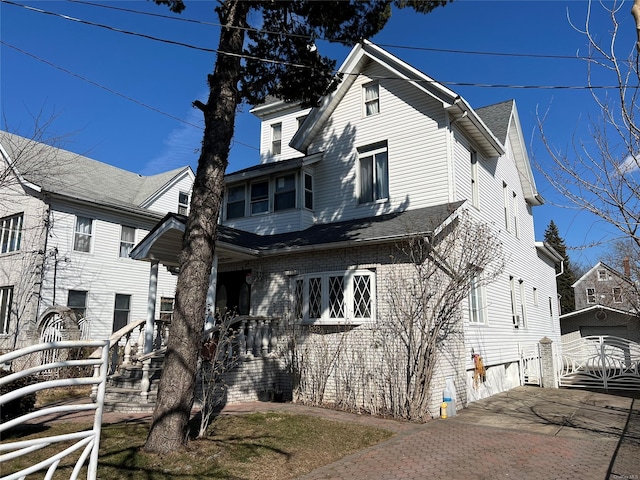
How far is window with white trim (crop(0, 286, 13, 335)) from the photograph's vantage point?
19.1m

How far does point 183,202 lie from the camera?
26.3m

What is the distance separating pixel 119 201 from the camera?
21.8 metres

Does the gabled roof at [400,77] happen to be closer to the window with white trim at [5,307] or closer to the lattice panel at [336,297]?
the lattice panel at [336,297]

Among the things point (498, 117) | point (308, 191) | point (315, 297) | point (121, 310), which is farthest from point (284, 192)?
point (121, 310)

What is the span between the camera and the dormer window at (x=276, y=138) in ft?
63.4

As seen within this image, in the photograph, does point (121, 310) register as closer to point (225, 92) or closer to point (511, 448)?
point (225, 92)

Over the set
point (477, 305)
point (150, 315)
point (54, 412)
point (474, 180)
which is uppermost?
point (474, 180)

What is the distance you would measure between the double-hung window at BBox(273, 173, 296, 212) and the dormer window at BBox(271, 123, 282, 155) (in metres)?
4.53

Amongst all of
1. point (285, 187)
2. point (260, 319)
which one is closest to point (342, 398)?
point (260, 319)

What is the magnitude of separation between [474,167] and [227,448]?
1088 cm

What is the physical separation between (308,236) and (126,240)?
41.0 ft

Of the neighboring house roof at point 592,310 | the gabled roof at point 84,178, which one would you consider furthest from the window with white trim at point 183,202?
the neighboring house roof at point 592,310

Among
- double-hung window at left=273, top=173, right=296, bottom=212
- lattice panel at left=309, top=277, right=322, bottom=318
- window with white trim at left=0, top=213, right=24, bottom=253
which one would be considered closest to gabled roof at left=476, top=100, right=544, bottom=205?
double-hung window at left=273, top=173, right=296, bottom=212

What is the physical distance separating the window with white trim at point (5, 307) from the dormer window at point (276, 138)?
40.4 ft
